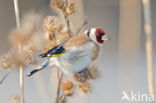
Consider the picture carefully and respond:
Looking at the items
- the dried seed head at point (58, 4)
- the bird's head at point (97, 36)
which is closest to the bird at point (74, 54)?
the bird's head at point (97, 36)

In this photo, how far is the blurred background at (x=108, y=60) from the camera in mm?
1500

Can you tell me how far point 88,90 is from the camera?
3.71ft

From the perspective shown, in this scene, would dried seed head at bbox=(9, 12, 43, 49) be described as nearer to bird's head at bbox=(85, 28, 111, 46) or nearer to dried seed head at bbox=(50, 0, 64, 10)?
dried seed head at bbox=(50, 0, 64, 10)

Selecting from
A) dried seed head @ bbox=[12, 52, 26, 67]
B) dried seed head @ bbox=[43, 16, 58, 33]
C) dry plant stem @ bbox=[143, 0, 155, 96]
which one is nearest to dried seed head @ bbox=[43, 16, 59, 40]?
dried seed head @ bbox=[43, 16, 58, 33]

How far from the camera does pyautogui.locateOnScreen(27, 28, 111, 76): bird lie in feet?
3.56

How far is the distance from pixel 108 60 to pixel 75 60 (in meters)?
1.70

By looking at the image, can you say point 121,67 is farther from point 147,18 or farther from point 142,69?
point 142,69

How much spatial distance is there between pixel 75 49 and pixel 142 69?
1544 millimetres

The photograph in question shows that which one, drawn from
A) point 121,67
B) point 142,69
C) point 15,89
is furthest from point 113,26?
point 121,67

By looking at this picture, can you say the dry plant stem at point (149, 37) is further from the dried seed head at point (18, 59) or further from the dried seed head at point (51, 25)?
the dried seed head at point (18, 59)

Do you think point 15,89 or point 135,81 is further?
point 15,89

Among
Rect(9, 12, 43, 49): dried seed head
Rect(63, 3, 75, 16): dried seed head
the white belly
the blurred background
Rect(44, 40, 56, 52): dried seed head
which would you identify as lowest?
the blurred background

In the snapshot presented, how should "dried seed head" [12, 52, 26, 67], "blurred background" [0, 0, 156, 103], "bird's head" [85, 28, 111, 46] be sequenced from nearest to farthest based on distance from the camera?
"dried seed head" [12, 52, 26, 67]
"bird's head" [85, 28, 111, 46]
"blurred background" [0, 0, 156, 103]

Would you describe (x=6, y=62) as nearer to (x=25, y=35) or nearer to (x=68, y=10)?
(x=25, y=35)
